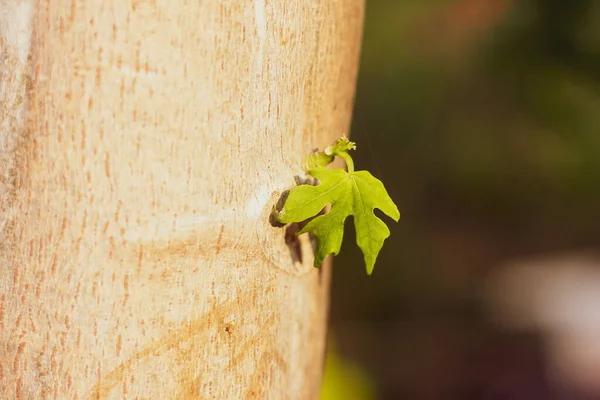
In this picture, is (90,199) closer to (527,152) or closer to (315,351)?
(315,351)

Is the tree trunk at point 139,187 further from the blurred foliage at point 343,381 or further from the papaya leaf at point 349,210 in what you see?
the blurred foliage at point 343,381

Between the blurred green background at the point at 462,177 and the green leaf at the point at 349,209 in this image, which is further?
the blurred green background at the point at 462,177

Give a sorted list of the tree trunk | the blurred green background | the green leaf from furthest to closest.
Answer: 1. the blurred green background
2. the green leaf
3. the tree trunk

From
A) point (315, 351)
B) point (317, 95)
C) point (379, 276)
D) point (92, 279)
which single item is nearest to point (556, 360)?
point (379, 276)

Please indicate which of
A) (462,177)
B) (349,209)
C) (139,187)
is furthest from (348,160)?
(462,177)

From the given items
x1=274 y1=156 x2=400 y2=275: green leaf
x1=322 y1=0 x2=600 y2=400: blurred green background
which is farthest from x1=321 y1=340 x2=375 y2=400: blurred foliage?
x1=274 y1=156 x2=400 y2=275: green leaf

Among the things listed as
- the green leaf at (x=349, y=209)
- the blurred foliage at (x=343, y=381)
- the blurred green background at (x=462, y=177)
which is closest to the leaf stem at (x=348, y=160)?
the green leaf at (x=349, y=209)

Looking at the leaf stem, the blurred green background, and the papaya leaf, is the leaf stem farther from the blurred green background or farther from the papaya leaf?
the blurred green background
